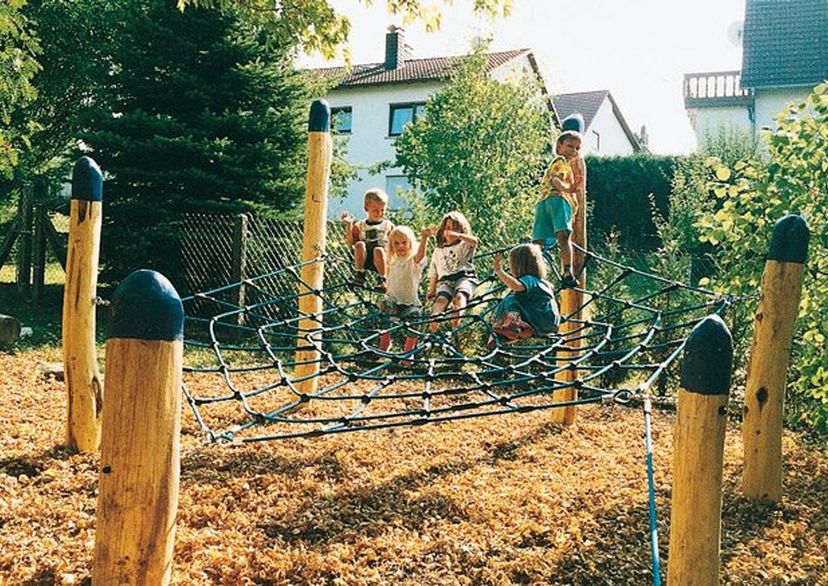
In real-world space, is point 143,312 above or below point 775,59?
below

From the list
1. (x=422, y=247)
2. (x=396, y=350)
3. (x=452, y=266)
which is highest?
(x=422, y=247)

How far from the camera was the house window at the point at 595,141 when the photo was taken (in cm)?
2942

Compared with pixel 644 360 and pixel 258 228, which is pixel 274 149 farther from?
pixel 644 360

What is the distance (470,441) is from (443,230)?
1407 millimetres

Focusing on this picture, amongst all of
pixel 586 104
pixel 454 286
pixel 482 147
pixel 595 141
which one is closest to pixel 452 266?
A: pixel 454 286

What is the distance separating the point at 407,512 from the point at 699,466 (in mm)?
1992

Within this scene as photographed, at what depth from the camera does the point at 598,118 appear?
29828mm

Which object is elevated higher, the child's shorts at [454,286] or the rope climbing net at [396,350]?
the child's shorts at [454,286]

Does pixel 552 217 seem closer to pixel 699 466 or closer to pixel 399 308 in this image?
pixel 399 308

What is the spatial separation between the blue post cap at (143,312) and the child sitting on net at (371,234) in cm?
378

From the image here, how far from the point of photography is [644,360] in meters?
7.19

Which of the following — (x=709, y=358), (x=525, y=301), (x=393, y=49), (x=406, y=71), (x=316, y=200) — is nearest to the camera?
(x=709, y=358)

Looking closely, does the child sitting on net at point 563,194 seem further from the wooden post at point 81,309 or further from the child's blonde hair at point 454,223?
the wooden post at point 81,309

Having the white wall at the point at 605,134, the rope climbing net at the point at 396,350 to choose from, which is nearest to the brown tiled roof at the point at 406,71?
the white wall at the point at 605,134
